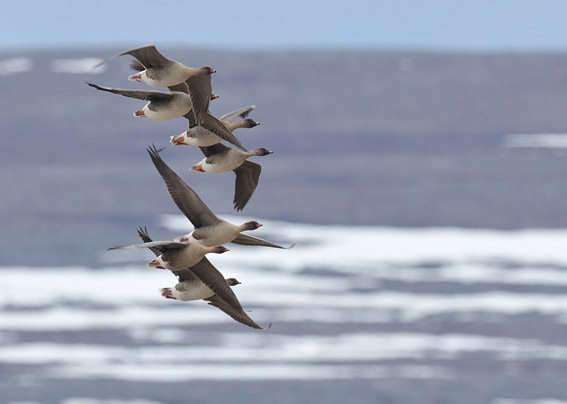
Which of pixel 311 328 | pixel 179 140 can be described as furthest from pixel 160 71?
pixel 311 328

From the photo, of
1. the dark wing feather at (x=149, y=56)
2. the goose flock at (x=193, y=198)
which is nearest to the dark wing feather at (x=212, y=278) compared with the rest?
the goose flock at (x=193, y=198)

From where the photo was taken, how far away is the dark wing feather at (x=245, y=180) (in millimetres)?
3004

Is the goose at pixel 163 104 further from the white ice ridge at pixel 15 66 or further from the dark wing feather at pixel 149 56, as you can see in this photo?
the white ice ridge at pixel 15 66

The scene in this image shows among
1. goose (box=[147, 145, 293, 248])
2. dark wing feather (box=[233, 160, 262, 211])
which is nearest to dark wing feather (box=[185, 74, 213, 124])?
goose (box=[147, 145, 293, 248])

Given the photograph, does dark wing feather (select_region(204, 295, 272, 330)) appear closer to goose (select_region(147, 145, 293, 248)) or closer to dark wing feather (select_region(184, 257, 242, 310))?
dark wing feather (select_region(184, 257, 242, 310))

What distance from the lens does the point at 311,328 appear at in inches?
642

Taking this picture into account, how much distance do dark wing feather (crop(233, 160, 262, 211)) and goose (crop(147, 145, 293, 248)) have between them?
21 cm

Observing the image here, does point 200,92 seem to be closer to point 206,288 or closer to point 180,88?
point 180,88

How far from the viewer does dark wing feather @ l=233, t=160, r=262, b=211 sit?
3.00 m

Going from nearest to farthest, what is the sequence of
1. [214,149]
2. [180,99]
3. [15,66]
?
1. [180,99]
2. [214,149]
3. [15,66]

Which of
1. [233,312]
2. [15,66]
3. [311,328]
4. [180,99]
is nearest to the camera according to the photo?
[233,312]

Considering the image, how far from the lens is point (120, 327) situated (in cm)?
1622

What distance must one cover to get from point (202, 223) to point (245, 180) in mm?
283

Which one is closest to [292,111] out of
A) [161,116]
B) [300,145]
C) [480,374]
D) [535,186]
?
[300,145]
